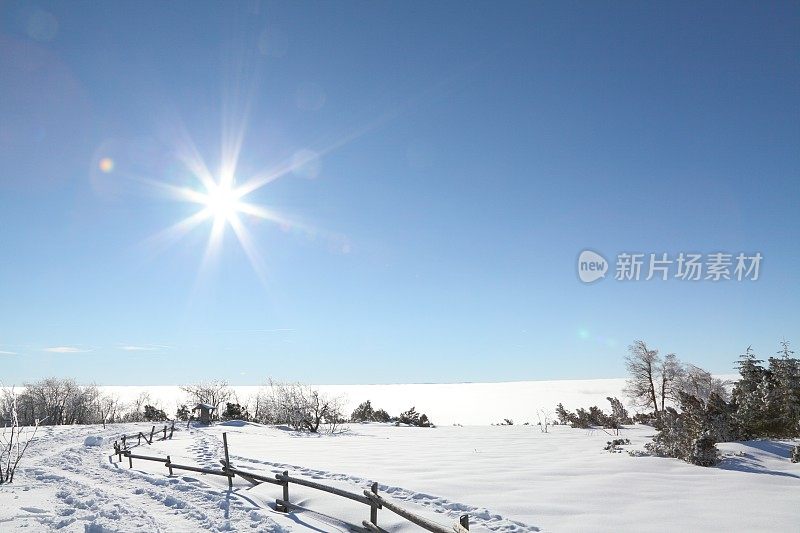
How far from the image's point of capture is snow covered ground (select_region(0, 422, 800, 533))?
9.59m

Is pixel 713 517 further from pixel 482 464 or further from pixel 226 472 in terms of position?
pixel 226 472

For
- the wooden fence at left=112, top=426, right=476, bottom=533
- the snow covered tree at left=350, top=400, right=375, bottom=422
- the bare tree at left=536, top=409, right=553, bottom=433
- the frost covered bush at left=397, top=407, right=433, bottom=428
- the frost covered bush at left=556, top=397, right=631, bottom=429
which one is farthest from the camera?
the snow covered tree at left=350, top=400, right=375, bottom=422

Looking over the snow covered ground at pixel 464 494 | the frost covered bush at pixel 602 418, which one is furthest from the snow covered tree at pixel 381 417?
the snow covered ground at pixel 464 494

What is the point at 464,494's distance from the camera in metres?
11.9

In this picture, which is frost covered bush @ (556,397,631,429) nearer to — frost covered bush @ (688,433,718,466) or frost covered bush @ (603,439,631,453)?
frost covered bush @ (603,439,631,453)

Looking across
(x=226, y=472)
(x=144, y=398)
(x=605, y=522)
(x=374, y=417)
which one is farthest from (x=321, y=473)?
(x=144, y=398)

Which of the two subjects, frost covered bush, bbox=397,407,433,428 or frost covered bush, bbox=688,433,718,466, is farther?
frost covered bush, bbox=397,407,433,428

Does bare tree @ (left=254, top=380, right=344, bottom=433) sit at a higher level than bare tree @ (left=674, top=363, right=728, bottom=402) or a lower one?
lower

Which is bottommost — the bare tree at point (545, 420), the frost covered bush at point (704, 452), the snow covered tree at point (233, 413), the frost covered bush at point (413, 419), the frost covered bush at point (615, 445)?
the snow covered tree at point (233, 413)

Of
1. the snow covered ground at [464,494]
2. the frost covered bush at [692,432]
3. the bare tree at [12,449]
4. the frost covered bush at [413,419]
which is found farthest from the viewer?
the frost covered bush at [413,419]

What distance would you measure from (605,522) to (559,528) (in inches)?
41.3

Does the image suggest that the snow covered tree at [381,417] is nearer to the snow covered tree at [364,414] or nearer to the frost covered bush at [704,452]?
the snow covered tree at [364,414]

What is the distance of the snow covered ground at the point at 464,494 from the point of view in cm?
959

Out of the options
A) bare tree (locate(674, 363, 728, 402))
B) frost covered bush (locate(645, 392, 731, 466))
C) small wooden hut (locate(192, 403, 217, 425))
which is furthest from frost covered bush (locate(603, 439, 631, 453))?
small wooden hut (locate(192, 403, 217, 425))
